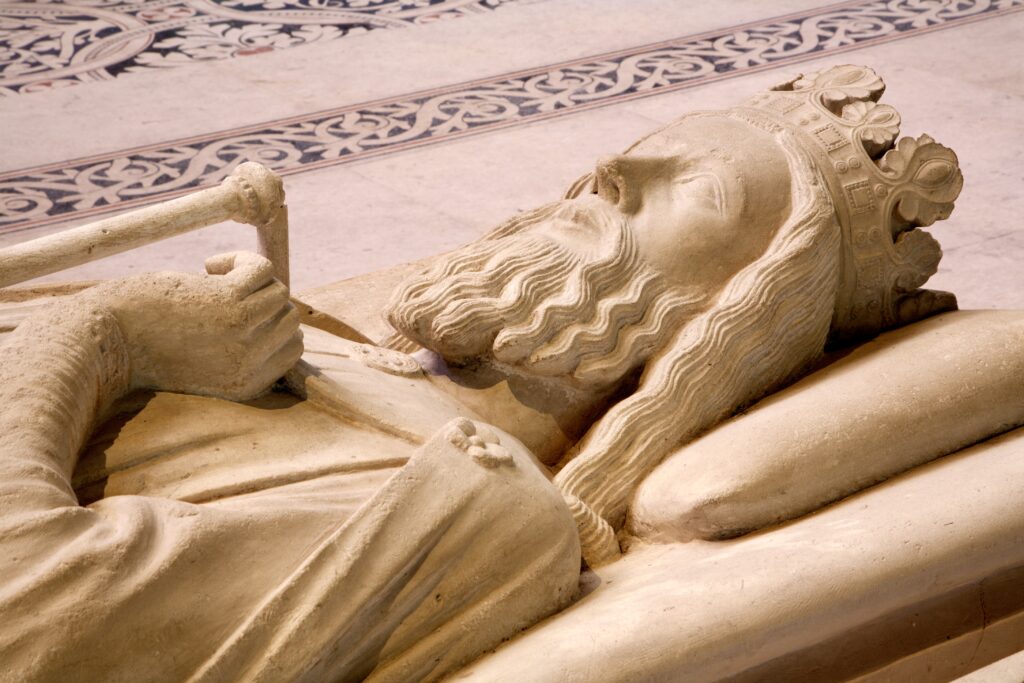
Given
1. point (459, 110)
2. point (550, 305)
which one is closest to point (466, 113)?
point (459, 110)

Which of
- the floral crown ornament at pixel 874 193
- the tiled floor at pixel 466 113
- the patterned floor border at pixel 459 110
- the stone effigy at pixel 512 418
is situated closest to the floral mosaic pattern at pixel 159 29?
the tiled floor at pixel 466 113

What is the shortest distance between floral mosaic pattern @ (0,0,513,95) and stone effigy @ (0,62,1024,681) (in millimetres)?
3205

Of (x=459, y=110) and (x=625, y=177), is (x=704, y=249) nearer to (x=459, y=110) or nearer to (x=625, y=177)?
(x=625, y=177)

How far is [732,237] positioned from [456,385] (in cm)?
54

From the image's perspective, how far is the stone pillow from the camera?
6.73 ft

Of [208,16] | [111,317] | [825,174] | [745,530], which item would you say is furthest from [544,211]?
[208,16]

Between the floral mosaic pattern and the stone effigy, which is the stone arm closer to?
the stone effigy

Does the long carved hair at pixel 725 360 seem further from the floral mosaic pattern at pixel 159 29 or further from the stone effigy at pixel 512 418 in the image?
the floral mosaic pattern at pixel 159 29

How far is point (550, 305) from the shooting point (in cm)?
223

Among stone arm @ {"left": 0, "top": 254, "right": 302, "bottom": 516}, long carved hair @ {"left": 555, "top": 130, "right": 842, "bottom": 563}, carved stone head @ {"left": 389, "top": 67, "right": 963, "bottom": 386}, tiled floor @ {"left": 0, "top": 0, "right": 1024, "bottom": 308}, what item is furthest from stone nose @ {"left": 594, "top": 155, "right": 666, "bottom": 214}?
tiled floor @ {"left": 0, "top": 0, "right": 1024, "bottom": 308}

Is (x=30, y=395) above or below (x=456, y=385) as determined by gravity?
above

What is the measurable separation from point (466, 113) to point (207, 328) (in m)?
3.18

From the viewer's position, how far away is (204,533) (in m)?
1.62

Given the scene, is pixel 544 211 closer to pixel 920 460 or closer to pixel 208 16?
pixel 920 460
